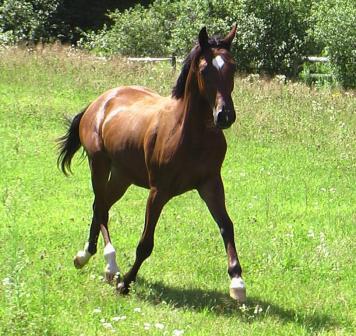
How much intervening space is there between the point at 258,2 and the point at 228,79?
57.7 ft

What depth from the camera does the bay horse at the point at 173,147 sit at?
5.94 meters

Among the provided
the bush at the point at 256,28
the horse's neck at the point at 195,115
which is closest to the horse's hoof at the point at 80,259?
the horse's neck at the point at 195,115

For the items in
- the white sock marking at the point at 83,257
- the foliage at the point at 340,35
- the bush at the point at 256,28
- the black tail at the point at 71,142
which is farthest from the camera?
the bush at the point at 256,28

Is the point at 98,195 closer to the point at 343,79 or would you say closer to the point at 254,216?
the point at 254,216

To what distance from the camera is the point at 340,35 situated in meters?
20.9

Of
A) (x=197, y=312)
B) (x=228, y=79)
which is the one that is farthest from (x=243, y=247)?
(x=228, y=79)

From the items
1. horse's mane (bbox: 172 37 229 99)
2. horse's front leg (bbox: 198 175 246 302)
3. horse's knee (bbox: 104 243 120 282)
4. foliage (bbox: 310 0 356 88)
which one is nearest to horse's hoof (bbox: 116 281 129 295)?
horse's knee (bbox: 104 243 120 282)

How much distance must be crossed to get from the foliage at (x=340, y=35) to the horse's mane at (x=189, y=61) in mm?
15208

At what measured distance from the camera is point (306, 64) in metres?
25.7

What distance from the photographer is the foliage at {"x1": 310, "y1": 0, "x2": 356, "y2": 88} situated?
68.4 ft

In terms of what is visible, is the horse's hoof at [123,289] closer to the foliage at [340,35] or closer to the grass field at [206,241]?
the grass field at [206,241]

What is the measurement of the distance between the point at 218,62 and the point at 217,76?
0.37 ft

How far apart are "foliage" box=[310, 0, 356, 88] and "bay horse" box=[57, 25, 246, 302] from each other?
14450 mm

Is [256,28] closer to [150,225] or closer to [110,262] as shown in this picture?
[110,262]
